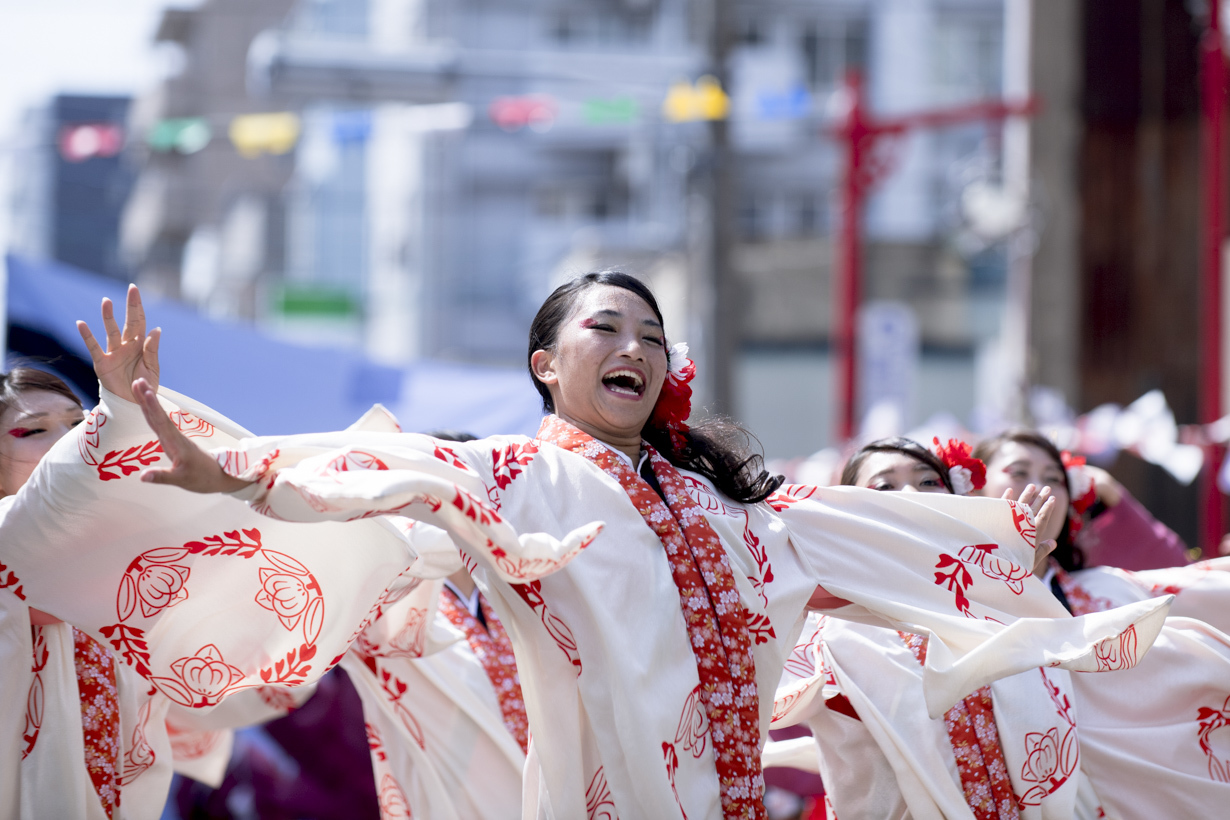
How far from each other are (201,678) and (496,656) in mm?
900

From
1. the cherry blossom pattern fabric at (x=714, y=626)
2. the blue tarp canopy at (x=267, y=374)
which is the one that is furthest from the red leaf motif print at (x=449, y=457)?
the blue tarp canopy at (x=267, y=374)

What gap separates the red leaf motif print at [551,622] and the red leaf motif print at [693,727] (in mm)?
191

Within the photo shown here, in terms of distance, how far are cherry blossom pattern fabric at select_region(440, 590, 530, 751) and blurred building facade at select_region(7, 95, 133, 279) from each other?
65.6ft

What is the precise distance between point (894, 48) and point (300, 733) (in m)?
17.3

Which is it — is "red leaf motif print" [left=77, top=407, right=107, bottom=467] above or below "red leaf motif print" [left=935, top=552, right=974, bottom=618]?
above

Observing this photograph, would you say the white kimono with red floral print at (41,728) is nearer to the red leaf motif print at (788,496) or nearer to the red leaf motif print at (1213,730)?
the red leaf motif print at (788,496)

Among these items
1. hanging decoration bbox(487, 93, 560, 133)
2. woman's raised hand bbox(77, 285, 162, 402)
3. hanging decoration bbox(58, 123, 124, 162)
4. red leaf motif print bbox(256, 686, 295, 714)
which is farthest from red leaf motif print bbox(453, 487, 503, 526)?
hanging decoration bbox(58, 123, 124, 162)

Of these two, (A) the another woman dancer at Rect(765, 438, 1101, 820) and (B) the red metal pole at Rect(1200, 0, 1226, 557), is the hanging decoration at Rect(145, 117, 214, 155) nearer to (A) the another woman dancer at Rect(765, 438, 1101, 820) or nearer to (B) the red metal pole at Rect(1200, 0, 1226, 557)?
(B) the red metal pole at Rect(1200, 0, 1226, 557)

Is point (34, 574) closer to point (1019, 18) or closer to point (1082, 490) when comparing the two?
point (1082, 490)

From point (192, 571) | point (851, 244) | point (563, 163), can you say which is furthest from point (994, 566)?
point (563, 163)

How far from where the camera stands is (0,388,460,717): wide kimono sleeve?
2326 mm

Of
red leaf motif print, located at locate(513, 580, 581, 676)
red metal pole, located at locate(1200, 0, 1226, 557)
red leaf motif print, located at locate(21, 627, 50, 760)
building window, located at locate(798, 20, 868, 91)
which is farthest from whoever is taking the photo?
building window, located at locate(798, 20, 868, 91)

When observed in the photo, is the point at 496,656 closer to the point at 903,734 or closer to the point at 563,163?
the point at 903,734

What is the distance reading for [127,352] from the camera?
2.19 m
